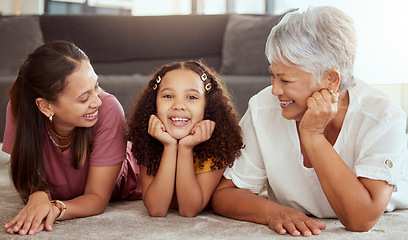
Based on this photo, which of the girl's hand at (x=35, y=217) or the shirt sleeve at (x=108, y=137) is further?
the shirt sleeve at (x=108, y=137)

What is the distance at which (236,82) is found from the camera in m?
3.32

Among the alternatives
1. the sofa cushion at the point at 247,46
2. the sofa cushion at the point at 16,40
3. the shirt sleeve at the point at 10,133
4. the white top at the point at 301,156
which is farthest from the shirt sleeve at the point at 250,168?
the sofa cushion at the point at 16,40

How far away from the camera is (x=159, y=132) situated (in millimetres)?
1638

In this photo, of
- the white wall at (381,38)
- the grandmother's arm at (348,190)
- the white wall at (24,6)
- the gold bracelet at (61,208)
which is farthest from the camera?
the white wall at (24,6)

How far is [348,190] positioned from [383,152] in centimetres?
16

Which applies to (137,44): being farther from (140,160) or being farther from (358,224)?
(358,224)

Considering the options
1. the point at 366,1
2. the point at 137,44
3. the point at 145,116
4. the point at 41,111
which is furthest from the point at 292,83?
the point at 137,44

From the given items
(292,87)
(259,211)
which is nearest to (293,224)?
(259,211)

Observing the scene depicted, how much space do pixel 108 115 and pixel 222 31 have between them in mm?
2399

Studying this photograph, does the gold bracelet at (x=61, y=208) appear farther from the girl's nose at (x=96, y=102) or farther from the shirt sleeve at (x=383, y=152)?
the shirt sleeve at (x=383, y=152)

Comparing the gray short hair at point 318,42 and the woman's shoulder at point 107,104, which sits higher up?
the gray short hair at point 318,42

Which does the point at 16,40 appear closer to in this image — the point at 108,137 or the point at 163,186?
the point at 108,137

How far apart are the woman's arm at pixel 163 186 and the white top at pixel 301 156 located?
0.72 ft

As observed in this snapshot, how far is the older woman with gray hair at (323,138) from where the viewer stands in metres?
1.41
